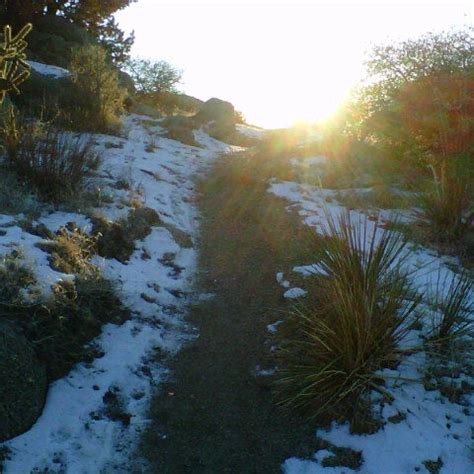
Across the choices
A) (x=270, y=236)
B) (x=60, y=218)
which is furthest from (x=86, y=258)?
(x=270, y=236)

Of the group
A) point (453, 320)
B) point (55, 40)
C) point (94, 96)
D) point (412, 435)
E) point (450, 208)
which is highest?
point (55, 40)

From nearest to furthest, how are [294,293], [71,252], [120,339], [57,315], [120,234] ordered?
1. [57,315]
2. [120,339]
3. [71,252]
4. [294,293]
5. [120,234]

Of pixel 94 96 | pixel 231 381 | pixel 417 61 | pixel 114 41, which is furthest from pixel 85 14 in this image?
pixel 231 381

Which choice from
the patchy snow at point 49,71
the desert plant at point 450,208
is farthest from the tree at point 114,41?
the desert plant at point 450,208

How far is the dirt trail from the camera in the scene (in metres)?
4.29

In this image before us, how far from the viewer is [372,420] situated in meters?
4.41

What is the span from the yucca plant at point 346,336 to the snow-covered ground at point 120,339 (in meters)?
1.24

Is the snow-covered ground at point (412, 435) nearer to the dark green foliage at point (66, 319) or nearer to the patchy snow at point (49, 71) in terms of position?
the dark green foliage at point (66, 319)

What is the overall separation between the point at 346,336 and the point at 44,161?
4577 millimetres

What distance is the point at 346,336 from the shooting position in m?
4.66

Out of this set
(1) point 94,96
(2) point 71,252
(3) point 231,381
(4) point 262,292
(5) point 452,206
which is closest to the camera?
(3) point 231,381

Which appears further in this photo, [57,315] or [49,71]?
[49,71]

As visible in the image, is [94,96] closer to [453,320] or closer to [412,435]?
[453,320]

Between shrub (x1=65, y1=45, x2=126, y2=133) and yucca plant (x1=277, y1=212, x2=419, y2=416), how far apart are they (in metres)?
7.81
